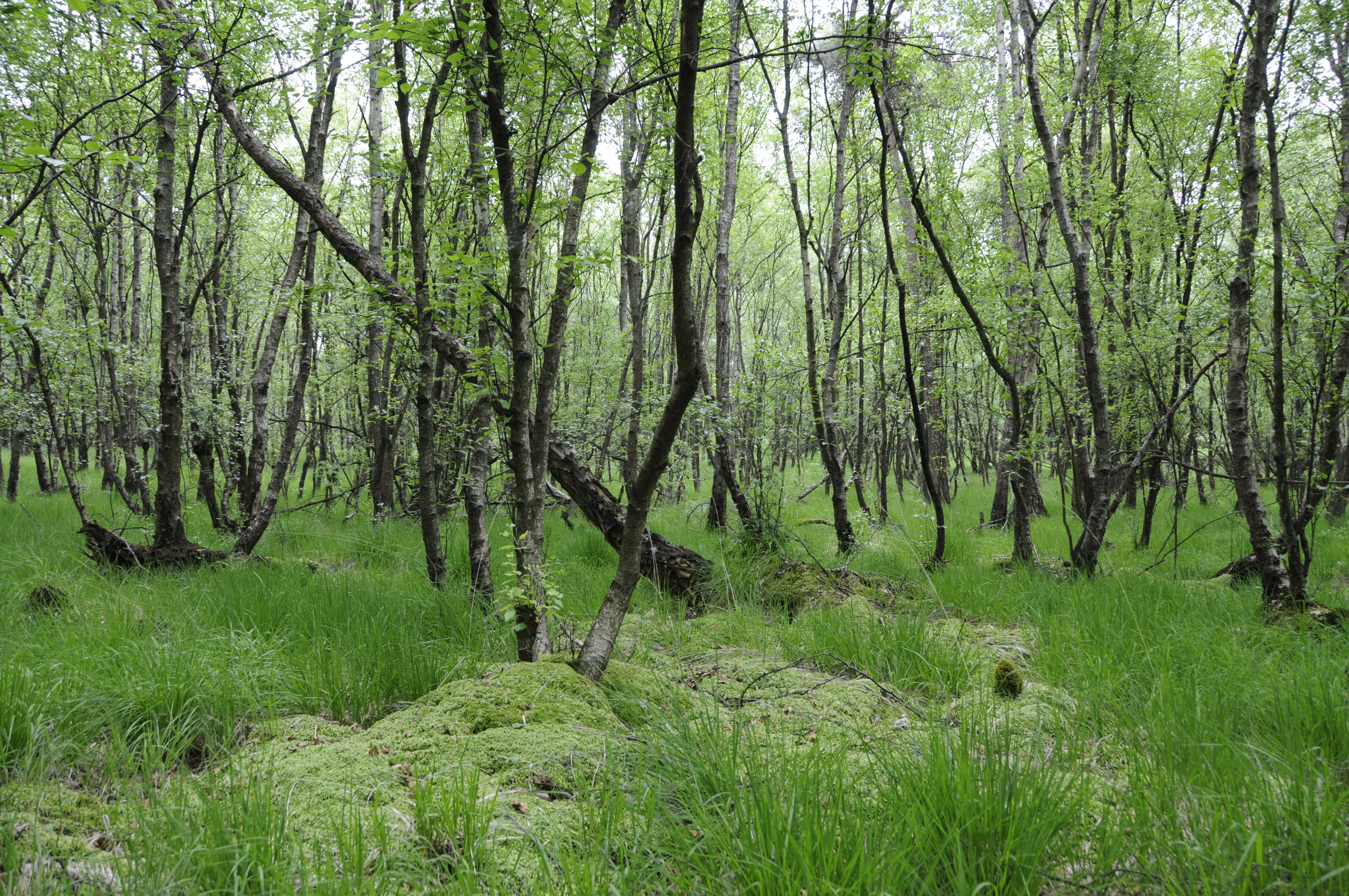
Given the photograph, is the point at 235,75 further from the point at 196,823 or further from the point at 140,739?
the point at 196,823

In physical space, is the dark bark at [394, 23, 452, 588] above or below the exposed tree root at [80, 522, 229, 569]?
above

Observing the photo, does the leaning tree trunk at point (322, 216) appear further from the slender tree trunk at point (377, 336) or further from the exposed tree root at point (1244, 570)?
the exposed tree root at point (1244, 570)

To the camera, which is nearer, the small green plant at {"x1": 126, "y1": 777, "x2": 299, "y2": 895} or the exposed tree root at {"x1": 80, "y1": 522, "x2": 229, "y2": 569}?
the small green plant at {"x1": 126, "y1": 777, "x2": 299, "y2": 895}

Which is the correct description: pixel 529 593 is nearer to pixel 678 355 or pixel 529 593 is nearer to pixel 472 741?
pixel 472 741

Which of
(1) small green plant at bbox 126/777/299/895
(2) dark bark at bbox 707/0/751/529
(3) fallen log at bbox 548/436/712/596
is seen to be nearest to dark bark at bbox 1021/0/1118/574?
(2) dark bark at bbox 707/0/751/529

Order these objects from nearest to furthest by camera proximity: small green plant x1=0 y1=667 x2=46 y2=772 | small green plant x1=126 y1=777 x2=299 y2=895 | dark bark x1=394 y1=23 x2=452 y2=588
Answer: small green plant x1=126 y1=777 x2=299 y2=895
small green plant x1=0 y1=667 x2=46 y2=772
dark bark x1=394 y1=23 x2=452 y2=588

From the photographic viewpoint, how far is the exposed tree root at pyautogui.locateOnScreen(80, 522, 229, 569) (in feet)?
17.3

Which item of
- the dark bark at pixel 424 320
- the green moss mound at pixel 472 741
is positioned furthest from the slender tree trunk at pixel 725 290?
the green moss mound at pixel 472 741

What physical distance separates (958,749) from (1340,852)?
2.65ft

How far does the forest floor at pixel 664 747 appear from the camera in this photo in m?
1.49

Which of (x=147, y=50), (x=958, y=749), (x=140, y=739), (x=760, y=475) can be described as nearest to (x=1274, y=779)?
(x=958, y=749)

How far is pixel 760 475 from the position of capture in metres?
5.96

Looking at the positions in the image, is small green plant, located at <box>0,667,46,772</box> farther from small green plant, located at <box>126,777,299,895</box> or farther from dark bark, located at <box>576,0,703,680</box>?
dark bark, located at <box>576,0,703,680</box>

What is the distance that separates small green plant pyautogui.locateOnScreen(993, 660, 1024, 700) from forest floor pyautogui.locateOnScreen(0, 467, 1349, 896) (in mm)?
71
